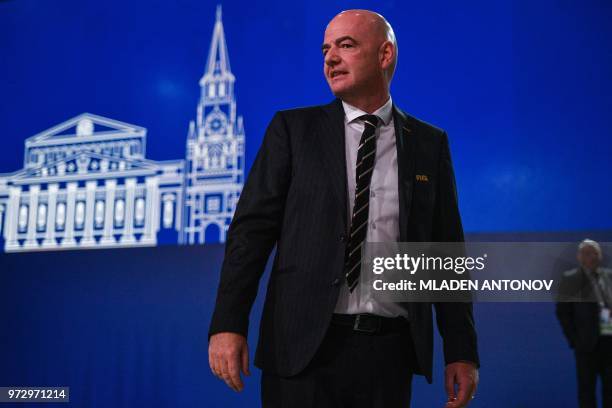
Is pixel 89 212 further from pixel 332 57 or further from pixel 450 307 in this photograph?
pixel 450 307

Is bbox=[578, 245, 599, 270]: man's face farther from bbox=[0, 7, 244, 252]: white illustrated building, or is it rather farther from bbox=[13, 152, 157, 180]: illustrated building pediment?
bbox=[13, 152, 157, 180]: illustrated building pediment

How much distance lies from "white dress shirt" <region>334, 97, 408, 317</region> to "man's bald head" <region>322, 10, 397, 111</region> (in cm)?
4

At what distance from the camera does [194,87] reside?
147 inches

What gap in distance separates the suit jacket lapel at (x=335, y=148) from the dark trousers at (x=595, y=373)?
222 cm

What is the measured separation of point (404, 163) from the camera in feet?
5.06

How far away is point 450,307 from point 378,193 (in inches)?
12.4

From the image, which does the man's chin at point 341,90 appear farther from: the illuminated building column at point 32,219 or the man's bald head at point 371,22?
the illuminated building column at point 32,219

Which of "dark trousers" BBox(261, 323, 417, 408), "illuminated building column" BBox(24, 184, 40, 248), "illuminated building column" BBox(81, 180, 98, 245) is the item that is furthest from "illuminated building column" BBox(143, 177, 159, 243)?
"dark trousers" BBox(261, 323, 417, 408)

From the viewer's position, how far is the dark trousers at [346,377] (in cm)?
135

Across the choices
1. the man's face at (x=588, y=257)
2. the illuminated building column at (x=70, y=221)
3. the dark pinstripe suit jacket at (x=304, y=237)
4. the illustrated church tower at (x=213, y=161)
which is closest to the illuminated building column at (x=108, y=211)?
the illuminated building column at (x=70, y=221)

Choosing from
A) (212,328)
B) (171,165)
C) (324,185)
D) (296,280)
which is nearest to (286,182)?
(324,185)

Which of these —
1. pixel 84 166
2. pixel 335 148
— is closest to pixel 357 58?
pixel 335 148

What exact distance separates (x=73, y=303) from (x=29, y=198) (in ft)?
2.15

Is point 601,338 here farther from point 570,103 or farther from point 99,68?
point 99,68
